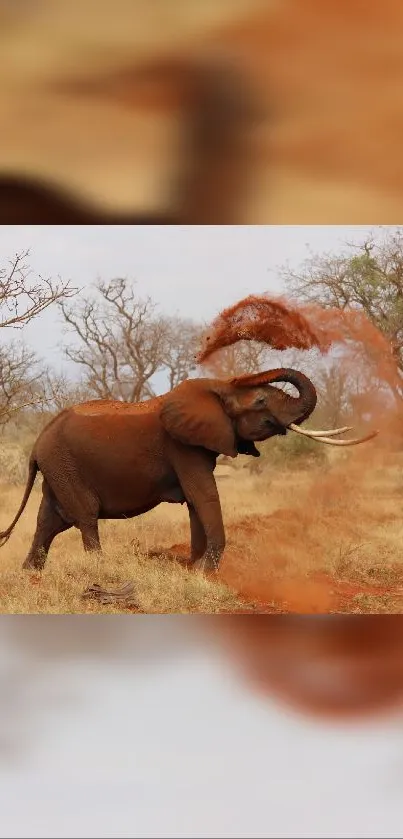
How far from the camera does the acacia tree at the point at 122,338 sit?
13867mm

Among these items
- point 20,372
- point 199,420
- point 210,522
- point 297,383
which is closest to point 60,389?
point 20,372

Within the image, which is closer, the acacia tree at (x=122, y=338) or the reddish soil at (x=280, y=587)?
the reddish soil at (x=280, y=587)

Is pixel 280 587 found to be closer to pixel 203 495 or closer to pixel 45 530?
pixel 203 495

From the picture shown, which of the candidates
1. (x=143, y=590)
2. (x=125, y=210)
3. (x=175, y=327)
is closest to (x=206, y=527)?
(x=143, y=590)

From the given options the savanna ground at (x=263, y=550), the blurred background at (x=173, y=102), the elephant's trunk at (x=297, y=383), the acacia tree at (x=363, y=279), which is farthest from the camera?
the acacia tree at (x=363, y=279)

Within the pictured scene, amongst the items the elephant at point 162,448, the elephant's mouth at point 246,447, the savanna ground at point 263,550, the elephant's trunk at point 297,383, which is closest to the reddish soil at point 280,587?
the savanna ground at point 263,550

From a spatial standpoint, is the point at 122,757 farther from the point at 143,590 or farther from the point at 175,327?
the point at 175,327

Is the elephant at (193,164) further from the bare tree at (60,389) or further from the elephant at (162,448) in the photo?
the bare tree at (60,389)

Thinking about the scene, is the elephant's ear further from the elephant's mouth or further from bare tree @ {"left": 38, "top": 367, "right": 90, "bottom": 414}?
bare tree @ {"left": 38, "top": 367, "right": 90, "bottom": 414}

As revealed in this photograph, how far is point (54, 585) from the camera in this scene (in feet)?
29.5

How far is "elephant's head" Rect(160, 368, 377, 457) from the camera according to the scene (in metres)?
8.82

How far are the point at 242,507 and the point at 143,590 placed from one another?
12.8 ft

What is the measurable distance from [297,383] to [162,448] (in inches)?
43.3

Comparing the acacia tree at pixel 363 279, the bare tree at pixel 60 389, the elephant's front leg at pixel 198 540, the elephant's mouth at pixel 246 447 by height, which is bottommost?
the elephant's front leg at pixel 198 540
